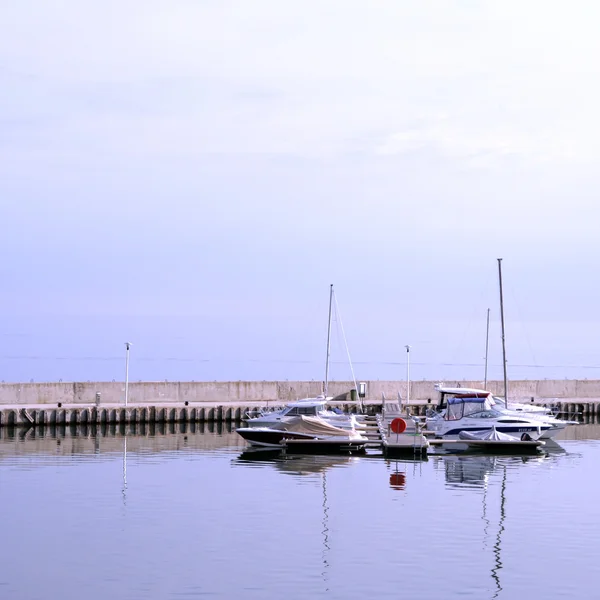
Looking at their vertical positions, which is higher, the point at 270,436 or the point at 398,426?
the point at 398,426

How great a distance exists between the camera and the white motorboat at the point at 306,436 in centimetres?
5475

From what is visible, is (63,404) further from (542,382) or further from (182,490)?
(542,382)

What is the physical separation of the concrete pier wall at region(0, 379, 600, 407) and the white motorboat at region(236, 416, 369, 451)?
20.1m

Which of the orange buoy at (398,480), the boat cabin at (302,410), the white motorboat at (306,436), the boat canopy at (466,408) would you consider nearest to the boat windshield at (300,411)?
the boat cabin at (302,410)

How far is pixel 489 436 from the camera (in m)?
55.8

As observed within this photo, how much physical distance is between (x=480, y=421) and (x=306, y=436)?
32.0ft

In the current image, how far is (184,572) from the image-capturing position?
26.6 metres

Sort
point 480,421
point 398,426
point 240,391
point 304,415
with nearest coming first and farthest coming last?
point 398,426 → point 480,421 → point 304,415 → point 240,391

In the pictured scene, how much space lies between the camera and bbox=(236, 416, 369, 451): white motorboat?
180 ft

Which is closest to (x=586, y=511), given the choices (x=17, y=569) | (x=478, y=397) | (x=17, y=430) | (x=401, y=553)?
(x=401, y=553)

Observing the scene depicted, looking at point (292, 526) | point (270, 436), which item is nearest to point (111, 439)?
point (270, 436)

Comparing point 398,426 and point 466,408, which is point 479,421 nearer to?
point 466,408

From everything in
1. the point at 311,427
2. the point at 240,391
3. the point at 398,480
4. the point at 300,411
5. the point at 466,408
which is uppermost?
the point at 240,391

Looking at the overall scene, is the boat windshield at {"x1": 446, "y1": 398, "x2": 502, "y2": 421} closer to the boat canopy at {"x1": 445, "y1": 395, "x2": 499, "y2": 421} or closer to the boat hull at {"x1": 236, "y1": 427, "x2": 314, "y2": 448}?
the boat canopy at {"x1": 445, "y1": 395, "x2": 499, "y2": 421}
